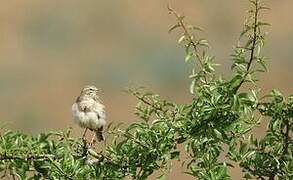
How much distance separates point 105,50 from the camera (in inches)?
939

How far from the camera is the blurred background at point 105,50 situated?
20.5 metres

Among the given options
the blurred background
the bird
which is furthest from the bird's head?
the blurred background

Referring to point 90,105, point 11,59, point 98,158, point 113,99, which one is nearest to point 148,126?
point 98,158

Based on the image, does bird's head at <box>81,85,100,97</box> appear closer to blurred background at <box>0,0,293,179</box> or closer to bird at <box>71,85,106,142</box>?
bird at <box>71,85,106,142</box>

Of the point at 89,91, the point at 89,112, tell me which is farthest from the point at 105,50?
the point at 89,112

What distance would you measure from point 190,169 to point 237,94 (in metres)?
0.32

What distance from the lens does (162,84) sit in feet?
70.1

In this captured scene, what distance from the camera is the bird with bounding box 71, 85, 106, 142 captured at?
7.27 metres

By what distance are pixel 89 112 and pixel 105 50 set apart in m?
16.5

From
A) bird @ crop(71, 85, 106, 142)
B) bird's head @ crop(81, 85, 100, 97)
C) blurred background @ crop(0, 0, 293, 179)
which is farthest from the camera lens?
blurred background @ crop(0, 0, 293, 179)

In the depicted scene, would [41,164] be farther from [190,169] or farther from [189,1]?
[189,1]

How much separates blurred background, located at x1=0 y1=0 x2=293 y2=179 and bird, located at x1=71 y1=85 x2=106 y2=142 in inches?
428

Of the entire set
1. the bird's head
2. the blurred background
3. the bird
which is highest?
the blurred background

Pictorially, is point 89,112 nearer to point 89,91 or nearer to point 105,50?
point 89,91
